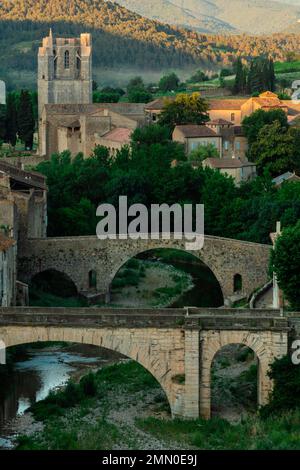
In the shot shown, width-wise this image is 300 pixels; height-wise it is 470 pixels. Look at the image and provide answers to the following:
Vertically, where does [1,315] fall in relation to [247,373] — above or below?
above

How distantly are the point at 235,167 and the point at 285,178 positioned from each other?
8.80 ft

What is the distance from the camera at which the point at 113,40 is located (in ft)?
459

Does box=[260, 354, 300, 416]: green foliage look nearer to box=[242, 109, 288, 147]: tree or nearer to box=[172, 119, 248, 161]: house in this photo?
box=[172, 119, 248, 161]: house

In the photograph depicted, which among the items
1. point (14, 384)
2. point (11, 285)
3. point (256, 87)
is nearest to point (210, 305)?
point (11, 285)

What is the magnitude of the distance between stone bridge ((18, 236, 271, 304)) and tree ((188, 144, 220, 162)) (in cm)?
1680

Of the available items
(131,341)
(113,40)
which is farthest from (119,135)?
(113,40)

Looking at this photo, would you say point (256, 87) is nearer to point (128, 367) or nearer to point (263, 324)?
point (128, 367)

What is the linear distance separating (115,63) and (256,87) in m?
47.4

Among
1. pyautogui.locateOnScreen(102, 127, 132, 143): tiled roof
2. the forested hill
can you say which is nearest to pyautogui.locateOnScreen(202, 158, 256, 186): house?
pyautogui.locateOnScreen(102, 127, 132, 143): tiled roof

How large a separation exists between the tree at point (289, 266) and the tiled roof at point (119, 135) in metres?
28.4

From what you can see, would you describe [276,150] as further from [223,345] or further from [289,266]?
[223,345]

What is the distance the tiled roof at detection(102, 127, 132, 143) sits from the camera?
65875 mm

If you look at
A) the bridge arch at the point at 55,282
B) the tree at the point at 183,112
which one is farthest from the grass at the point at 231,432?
the tree at the point at 183,112

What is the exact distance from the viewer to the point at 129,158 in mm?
61500
